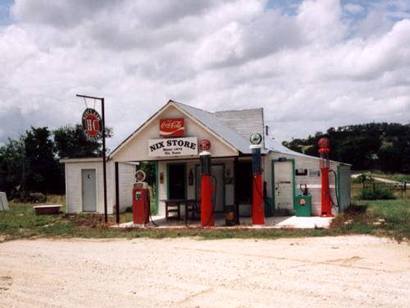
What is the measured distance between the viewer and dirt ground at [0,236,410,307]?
725 cm

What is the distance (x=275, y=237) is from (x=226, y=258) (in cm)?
336

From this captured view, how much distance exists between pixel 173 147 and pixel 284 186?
5.12 metres

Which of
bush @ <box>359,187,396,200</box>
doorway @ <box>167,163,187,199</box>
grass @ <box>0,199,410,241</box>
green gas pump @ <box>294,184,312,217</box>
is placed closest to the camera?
grass @ <box>0,199,410,241</box>

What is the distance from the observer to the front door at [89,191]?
2466cm

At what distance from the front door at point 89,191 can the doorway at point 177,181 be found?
4.67m

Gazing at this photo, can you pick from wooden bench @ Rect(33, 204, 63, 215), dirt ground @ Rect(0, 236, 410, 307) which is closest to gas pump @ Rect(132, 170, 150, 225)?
dirt ground @ Rect(0, 236, 410, 307)

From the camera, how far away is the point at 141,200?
17.7 meters

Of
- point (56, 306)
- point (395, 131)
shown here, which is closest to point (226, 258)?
point (56, 306)

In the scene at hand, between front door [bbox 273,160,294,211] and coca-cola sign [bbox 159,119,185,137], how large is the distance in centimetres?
470

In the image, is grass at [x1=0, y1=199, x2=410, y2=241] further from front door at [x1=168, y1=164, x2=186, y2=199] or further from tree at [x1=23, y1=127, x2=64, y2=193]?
tree at [x1=23, y1=127, x2=64, y2=193]

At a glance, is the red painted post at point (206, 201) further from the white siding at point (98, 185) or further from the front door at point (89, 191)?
the front door at point (89, 191)

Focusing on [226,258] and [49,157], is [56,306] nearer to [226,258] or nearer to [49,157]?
[226,258]

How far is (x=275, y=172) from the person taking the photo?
20.6 meters

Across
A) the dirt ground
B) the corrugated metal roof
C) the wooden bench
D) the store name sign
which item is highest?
the corrugated metal roof
